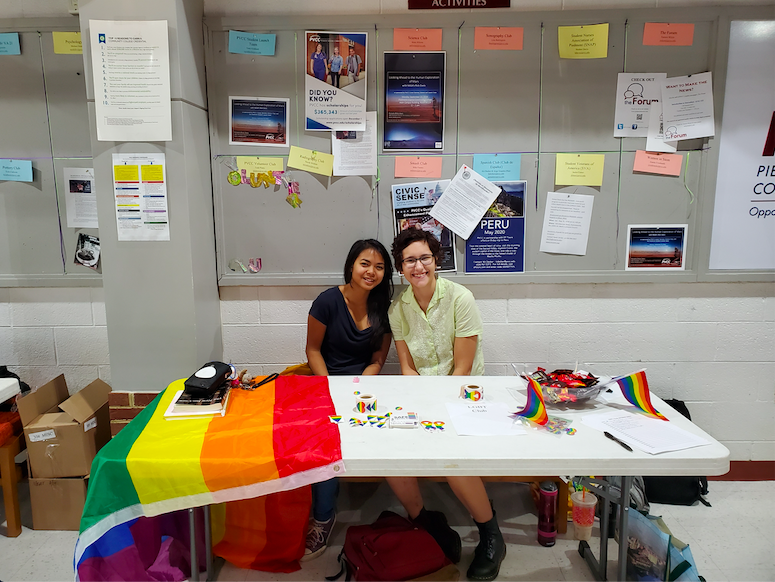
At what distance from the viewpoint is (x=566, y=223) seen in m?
2.40

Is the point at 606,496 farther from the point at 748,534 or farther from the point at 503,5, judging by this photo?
the point at 503,5

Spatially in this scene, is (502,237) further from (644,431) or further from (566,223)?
(644,431)

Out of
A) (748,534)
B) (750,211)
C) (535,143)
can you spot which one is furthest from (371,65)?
(748,534)

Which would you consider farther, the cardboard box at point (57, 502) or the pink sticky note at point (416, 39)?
the pink sticky note at point (416, 39)

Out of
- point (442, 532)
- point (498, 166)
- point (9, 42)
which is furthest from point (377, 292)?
point (9, 42)

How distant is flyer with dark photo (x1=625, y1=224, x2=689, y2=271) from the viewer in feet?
7.88

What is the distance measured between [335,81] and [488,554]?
219 centimetres

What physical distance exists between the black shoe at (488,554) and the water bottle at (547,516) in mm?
233

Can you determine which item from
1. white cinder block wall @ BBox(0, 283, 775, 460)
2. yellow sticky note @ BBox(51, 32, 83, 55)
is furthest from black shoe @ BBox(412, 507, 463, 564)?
yellow sticky note @ BBox(51, 32, 83, 55)

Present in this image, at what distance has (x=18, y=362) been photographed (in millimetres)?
2586

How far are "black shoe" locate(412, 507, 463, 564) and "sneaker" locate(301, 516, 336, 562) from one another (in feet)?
1.25

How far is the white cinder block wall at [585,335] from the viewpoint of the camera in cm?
249

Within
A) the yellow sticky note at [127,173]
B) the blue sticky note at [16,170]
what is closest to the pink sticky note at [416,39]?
the yellow sticky note at [127,173]

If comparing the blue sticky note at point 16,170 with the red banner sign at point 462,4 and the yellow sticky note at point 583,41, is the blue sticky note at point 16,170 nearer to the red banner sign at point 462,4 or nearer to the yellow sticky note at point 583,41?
the red banner sign at point 462,4
